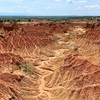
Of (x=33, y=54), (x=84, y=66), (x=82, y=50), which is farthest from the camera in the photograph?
(x=82, y=50)

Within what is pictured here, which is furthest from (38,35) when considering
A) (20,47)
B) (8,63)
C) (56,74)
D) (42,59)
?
(56,74)

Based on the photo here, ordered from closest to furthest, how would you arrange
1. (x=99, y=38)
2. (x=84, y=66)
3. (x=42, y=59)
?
(x=84, y=66) < (x=42, y=59) < (x=99, y=38)

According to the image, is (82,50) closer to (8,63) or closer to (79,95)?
(8,63)

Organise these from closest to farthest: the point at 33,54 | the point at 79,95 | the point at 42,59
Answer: the point at 79,95
the point at 42,59
the point at 33,54

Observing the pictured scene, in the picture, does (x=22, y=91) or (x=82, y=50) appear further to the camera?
(x=82, y=50)

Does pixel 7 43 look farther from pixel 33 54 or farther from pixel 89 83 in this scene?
pixel 89 83

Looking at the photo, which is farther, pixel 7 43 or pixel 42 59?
pixel 7 43

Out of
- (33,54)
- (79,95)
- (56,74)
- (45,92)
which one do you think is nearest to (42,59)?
(33,54)

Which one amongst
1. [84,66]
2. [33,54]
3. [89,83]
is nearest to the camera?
[89,83]

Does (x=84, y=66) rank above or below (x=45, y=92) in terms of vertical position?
above
